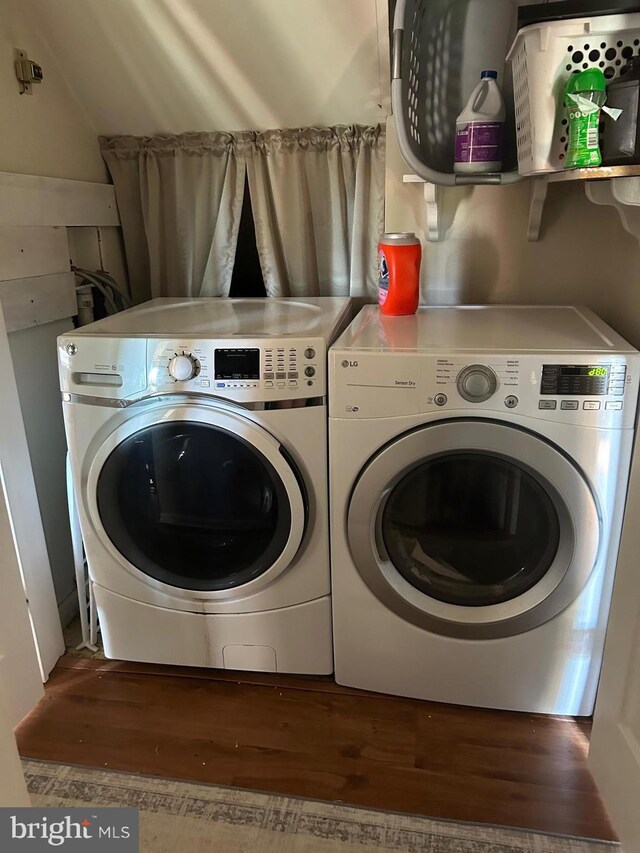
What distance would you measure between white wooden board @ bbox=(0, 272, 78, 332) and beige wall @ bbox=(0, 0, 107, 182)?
0.30m

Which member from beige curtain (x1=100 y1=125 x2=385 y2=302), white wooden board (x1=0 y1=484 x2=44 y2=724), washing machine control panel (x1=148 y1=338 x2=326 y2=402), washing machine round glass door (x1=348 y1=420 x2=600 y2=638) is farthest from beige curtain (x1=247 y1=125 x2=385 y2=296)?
white wooden board (x1=0 y1=484 x2=44 y2=724)

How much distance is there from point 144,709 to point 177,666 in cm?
17

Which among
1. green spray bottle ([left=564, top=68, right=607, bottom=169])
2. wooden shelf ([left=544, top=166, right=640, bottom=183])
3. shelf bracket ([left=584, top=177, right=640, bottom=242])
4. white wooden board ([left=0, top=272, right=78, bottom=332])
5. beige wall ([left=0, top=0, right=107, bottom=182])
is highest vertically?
beige wall ([left=0, top=0, right=107, bottom=182])

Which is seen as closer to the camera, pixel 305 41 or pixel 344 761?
pixel 344 761

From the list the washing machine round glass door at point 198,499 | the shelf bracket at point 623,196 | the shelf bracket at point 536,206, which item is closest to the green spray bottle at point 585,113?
the shelf bracket at point 623,196

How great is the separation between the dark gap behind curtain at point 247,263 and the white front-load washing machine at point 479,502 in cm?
73

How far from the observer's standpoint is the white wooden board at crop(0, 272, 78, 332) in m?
1.66

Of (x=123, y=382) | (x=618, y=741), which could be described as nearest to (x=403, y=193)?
(x=123, y=382)

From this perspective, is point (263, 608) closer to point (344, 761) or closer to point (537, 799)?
point (344, 761)

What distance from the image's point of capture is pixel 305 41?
5.63 ft

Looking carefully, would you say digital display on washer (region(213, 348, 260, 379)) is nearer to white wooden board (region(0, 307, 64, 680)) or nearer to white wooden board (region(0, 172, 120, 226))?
white wooden board (region(0, 307, 64, 680))

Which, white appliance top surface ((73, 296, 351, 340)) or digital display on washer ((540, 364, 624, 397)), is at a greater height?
white appliance top surface ((73, 296, 351, 340))

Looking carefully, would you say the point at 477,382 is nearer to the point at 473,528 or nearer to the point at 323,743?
the point at 473,528

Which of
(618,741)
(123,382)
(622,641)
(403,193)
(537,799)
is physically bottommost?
(537,799)
